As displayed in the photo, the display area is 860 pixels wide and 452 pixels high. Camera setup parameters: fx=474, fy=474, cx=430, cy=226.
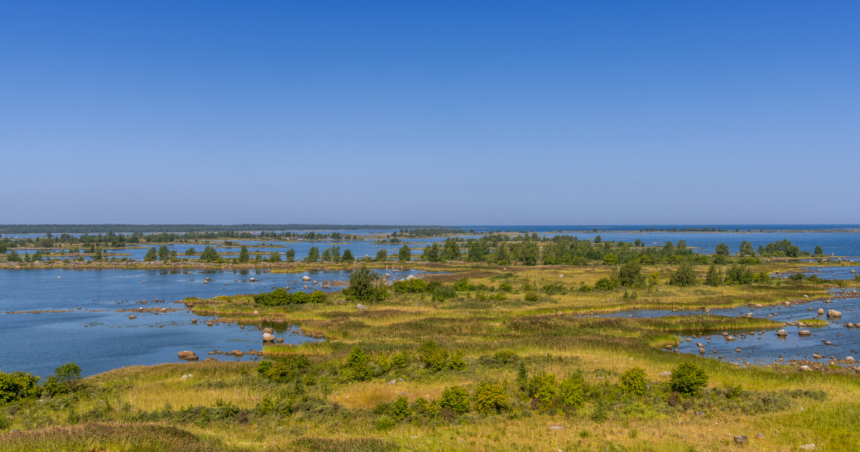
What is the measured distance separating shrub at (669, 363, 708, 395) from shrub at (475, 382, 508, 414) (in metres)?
8.19

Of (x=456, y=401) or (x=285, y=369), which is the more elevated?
(x=456, y=401)

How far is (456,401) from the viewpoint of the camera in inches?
753

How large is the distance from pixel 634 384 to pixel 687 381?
221 cm

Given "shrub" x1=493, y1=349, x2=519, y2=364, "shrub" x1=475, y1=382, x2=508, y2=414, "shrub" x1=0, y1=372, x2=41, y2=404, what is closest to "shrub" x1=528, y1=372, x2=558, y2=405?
"shrub" x1=475, y1=382, x2=508, y2=414

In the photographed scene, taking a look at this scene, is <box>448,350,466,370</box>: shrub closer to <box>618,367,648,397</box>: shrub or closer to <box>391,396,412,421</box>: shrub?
<box>391,396,412,421</box>: shrub

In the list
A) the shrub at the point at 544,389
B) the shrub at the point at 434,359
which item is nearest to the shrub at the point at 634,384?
the shrub at the point at 544,389

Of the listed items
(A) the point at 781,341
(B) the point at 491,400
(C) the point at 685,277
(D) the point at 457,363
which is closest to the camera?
(B) the point at 491,400

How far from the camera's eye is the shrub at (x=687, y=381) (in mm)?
20922

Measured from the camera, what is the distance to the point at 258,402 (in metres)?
21.2

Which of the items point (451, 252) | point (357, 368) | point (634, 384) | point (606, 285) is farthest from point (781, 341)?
point (451, 252)

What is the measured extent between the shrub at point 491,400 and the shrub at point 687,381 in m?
8.19

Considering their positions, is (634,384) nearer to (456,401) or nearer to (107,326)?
(456,401)

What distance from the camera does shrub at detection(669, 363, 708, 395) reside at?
20922 millimetres

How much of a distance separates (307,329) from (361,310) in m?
7.51
